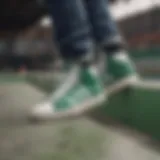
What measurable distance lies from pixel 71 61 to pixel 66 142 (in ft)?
0.96

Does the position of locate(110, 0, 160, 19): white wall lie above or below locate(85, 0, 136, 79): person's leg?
above

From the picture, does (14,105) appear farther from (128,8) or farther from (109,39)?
(128,8)

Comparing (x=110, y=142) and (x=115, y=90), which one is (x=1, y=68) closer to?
(x=115, y=90)

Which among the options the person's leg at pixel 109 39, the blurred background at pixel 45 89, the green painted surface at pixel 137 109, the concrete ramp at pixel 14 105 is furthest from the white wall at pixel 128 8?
the green painted surface at pixel 137 109

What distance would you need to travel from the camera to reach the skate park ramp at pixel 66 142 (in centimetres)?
59

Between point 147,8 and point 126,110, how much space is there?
1.99 metres

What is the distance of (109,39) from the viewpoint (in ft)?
3.30

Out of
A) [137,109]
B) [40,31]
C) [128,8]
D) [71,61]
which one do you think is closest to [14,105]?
[71,61]

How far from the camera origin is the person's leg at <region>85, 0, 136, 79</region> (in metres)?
0.98

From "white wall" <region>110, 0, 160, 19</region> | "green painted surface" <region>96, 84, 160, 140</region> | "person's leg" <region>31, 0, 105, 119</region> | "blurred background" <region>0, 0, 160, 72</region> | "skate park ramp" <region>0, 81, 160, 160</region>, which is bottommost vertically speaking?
"skate park ramp" <region>0, 81, 160, 160</region>

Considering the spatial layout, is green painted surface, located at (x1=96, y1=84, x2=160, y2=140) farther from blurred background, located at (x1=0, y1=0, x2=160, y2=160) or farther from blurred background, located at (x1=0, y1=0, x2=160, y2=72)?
blurred background, located at (x1=0, y1=0, x2=160, y2=72)

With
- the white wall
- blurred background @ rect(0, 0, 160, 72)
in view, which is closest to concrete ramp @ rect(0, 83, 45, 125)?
blurred background @ rect(0, 0, 160, 72)

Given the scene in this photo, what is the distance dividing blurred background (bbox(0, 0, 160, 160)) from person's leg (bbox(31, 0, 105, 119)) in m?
0.05

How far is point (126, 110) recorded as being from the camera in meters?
0.91
